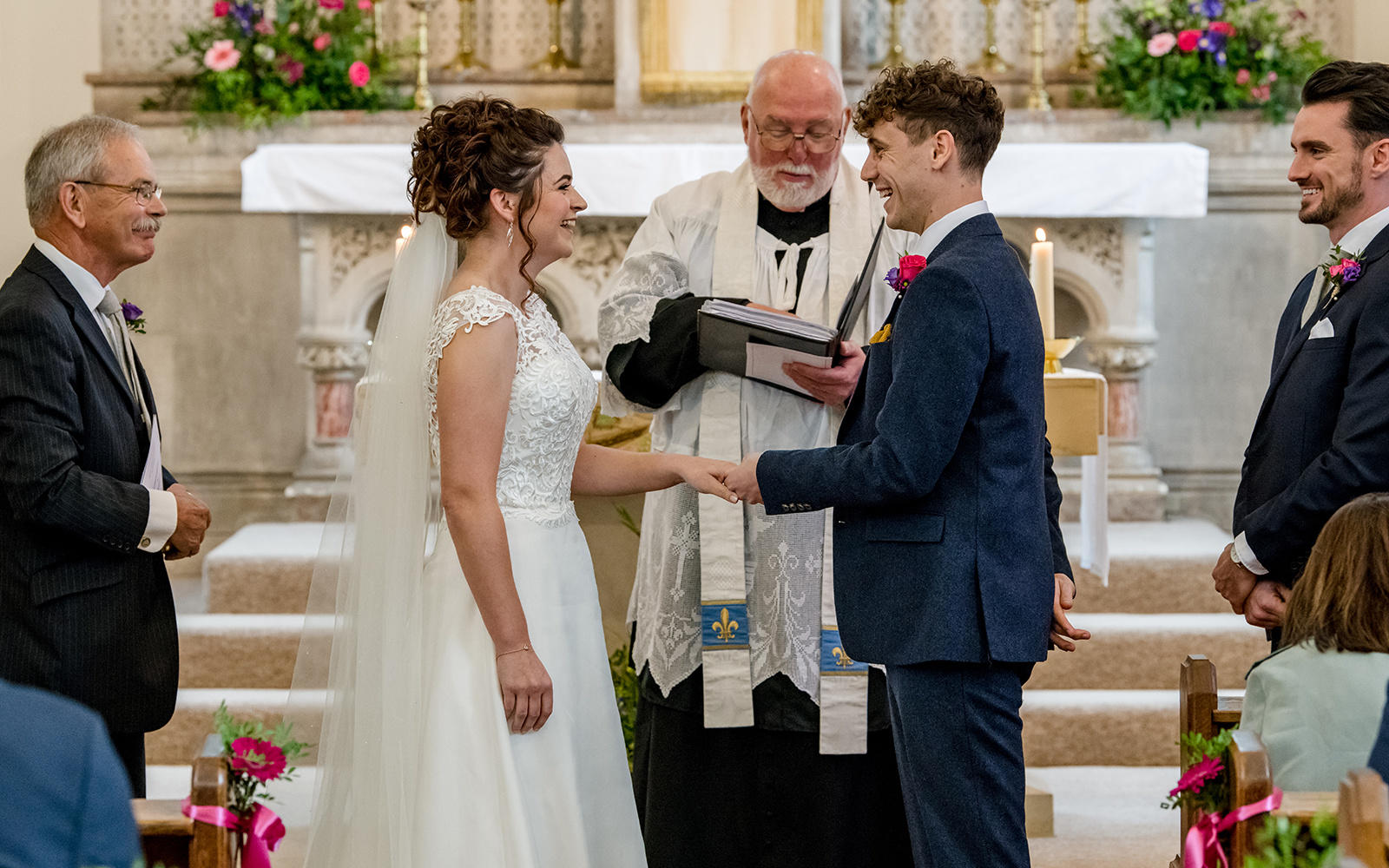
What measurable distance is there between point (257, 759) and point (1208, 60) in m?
5.33

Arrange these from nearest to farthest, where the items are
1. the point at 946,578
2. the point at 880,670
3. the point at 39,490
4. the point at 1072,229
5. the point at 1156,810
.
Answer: the point at 946,578 → the point at 39,490 → the point at 880,670 → the point at 1156,810 → the point at 1072,229

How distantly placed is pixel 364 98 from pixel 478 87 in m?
0.62

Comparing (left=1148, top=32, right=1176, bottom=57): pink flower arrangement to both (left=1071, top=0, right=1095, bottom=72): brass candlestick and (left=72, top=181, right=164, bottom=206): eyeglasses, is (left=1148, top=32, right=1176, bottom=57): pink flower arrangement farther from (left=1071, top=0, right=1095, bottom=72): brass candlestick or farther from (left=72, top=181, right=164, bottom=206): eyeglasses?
(left=72, top=181, right=164, bottom=206): eyeglasses

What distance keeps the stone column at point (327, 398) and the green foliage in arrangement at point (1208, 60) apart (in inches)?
137

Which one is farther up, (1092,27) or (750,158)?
(1092,27)

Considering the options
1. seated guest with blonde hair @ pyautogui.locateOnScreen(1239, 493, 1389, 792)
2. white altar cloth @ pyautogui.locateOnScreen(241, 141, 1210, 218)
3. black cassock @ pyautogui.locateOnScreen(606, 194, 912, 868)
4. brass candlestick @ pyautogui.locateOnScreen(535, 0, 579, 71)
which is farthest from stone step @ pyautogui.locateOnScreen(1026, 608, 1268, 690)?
brass candlestick @ pyautogui.locateOnScreen(535, 0, 579, 71)

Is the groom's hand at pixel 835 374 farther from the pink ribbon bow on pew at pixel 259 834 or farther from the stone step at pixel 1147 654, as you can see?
the stone step at pixel 1147 654

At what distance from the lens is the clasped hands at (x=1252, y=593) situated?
2.95 meters

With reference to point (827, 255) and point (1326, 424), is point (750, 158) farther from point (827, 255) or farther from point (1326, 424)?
point (1326, 424)

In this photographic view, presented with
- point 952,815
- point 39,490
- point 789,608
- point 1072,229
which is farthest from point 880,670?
point 1072,229

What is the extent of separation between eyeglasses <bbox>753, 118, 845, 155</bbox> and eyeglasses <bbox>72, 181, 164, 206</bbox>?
1.31m

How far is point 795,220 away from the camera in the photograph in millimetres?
3514

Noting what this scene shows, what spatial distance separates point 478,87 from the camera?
6941mm

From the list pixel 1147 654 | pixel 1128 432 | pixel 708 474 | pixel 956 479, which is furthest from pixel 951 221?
pixel 1128 432
